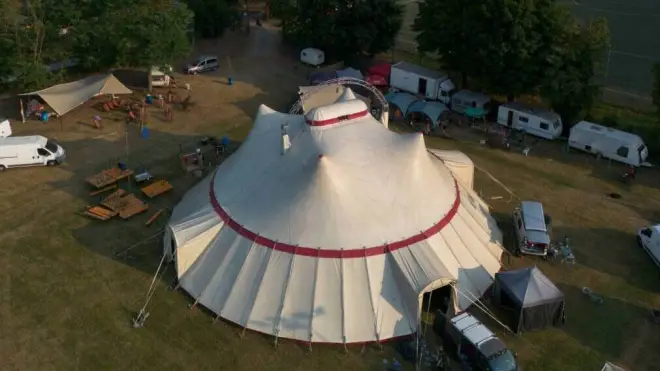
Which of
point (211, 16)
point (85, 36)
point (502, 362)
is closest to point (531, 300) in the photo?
point (502, 362)

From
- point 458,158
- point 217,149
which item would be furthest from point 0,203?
point 458,158

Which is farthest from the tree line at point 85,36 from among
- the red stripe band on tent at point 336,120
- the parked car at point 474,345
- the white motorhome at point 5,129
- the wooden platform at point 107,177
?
the parked car at point 474,345

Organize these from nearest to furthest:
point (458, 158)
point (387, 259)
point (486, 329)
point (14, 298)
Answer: point (486, 329), point (387, 259), point (14, 298), point (458, 158)

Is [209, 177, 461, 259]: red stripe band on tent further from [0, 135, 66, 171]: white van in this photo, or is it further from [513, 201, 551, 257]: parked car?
[0, 135, 66, 171]: white van

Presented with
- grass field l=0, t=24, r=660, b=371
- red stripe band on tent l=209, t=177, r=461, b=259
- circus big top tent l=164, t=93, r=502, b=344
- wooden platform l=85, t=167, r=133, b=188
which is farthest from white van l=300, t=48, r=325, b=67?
red stripe band on tent l=209, t=177, r=461, b=259

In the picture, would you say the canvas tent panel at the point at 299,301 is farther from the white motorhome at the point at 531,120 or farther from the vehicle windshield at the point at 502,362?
the white motorhome at the point at 531,120

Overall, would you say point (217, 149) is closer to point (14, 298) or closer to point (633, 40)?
point (14, 298)
